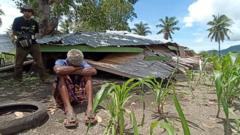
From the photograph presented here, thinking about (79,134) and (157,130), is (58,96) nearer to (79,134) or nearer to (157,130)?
(79,134)

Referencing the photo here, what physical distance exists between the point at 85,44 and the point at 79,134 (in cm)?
488

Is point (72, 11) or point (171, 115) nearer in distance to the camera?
point (171, 115)

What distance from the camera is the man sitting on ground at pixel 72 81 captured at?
4.52 meters

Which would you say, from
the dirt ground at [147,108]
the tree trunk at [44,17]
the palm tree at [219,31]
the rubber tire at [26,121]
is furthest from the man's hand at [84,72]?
the palm tree at [219,31]

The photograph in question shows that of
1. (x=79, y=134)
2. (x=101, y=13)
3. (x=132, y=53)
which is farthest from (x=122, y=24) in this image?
(x=79, y=134)

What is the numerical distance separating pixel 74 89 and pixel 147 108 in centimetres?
118

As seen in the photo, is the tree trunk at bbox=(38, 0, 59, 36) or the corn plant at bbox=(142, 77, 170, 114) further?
the tree trunk at bbox=(38, 0, 59, 36)

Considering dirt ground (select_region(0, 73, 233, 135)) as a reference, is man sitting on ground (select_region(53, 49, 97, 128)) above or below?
above

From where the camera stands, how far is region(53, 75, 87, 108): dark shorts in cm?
471

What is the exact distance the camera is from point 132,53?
9125mm

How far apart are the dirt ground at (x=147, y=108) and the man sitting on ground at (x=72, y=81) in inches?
8.8

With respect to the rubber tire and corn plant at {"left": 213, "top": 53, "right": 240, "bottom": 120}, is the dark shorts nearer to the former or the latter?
the rubber tire

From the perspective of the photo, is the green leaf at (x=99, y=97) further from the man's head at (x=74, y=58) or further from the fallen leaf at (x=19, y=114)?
the fallen leaf at (x=19, y=114)

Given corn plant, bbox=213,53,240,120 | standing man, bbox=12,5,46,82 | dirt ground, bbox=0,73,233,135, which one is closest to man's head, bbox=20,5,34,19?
standing man, bbox=12,5,46,82
